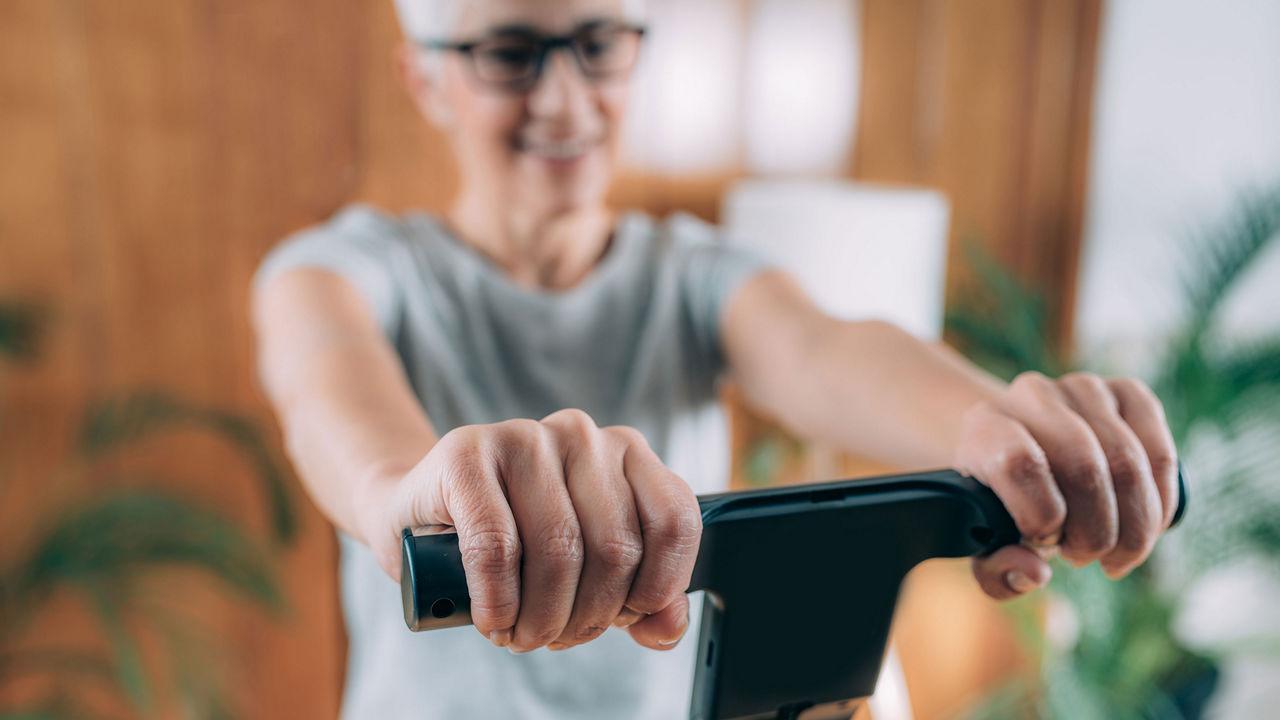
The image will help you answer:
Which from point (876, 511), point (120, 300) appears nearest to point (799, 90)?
point (120, 300)

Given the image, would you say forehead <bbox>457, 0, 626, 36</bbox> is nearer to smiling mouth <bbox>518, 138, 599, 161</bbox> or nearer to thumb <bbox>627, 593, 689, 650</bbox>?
smiling mouth <bbox>518, 138, 599, 161</bbox>

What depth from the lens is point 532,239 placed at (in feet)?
3.38

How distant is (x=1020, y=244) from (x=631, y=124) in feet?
4.07

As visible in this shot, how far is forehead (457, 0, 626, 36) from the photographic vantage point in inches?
33.8

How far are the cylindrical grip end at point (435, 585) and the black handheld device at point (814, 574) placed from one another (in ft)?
0.40

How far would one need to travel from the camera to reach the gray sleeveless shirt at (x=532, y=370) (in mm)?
927

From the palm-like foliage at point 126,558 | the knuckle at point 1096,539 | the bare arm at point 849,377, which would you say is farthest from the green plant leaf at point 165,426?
the knuckle at point 1096,539

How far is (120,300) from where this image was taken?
5.84ft

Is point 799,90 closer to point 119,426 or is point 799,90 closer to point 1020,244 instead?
point 1020,244

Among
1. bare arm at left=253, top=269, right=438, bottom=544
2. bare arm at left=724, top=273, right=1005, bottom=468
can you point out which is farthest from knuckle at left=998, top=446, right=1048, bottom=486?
bare arm at left=253, top=269, right=438, bottom=544

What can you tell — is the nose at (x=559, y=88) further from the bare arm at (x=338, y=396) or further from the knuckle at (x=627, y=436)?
the knuckle at (x=627, y=436)

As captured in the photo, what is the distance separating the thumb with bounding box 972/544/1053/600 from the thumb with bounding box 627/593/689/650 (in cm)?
20

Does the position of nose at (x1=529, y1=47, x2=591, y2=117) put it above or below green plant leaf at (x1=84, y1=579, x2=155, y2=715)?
above

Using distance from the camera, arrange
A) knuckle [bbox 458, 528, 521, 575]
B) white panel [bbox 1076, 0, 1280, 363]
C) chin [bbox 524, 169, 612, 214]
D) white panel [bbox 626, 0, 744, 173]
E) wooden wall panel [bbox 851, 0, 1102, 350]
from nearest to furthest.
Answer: knuckle [bbox 458, 528, 521, 575], chin [bbox 524, 169, 612, 214], white panel [bbox 1076, 0, 1280, 363], white panel [bbox 626, 0, 744, 173], wooden wall panel [bbox 851, 0, 1102, 350]
